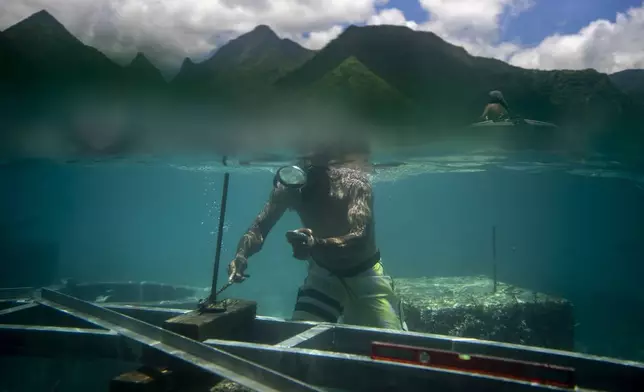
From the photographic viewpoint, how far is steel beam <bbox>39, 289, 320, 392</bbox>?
2.58 m

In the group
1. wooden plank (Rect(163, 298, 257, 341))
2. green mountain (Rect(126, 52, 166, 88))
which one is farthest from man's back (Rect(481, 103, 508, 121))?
wooden plank (Rect(163, 298, 257, 341))

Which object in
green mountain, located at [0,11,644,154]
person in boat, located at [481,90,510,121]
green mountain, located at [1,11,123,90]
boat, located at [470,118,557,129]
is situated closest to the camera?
green mountain, located at [1,11,123,90]

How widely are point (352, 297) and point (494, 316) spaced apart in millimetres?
7947

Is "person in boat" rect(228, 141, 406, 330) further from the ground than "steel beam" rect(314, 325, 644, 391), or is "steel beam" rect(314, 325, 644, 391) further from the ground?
"person in boat" rect(228, 141, 406, 330)

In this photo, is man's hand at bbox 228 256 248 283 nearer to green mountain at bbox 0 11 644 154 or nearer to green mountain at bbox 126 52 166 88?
green mountain at bbox 0 11 644 154

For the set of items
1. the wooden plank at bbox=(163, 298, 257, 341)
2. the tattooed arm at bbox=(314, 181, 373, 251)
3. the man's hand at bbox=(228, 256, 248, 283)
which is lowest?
the wooden plank at bbox=(163, 298, 257, 341)

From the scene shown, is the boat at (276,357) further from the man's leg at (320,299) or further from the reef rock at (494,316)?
the reef rock at (494,316)

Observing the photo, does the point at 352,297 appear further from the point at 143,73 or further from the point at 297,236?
the point at 143,73

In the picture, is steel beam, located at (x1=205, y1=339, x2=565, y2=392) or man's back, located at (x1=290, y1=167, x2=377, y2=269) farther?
man's back, located at (x1=290, y1=167, x2=377, y2=269)

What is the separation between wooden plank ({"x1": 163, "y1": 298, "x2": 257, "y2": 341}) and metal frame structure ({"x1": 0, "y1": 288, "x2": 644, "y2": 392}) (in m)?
0.16

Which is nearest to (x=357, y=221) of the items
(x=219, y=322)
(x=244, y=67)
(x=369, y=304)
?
(x=369, y=304)

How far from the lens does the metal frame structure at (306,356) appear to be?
2713 millimetres

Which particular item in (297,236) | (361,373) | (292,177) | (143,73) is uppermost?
(143,73)

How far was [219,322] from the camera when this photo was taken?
381 cm
